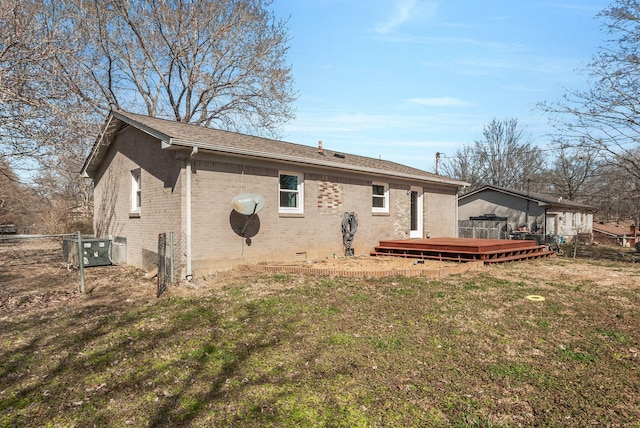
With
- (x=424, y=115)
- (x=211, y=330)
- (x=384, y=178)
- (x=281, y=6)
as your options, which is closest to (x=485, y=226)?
(x=424, y=115)

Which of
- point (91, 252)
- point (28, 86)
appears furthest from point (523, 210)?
point (28, 86)

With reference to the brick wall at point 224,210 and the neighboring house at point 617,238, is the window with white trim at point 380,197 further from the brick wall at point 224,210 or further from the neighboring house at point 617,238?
the neighboring house at point 617,238

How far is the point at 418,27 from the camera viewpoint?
10844 mm

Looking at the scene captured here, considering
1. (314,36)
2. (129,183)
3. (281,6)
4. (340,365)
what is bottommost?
(340,365)

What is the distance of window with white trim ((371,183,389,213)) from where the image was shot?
44.6ft

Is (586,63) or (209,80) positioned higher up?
(209,80)

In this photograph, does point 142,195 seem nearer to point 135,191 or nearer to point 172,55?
point 135,191

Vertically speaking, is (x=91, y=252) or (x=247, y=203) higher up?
(x=247, y=203)

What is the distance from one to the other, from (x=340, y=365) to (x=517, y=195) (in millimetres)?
27059

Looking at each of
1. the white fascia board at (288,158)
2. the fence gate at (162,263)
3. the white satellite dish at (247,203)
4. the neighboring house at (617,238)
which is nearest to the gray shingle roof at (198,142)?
the white fascia board at (288,158)

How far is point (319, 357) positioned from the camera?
416 centimetres

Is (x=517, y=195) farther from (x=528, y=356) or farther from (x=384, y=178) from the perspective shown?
(x=528, y=356)

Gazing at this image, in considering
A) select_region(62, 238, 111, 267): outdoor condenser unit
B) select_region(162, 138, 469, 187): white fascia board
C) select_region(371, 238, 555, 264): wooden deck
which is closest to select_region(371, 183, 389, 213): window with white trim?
select_region(162, 138, 469, 187): white fascia board

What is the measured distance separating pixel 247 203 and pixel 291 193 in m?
2.19
